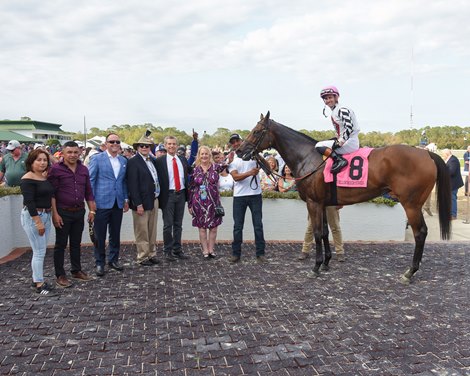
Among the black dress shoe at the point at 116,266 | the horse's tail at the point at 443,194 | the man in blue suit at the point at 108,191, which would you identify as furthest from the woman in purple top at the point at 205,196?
the horse's tail at the point at 443,194

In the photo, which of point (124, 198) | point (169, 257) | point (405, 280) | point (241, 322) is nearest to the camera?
point (241, 322)

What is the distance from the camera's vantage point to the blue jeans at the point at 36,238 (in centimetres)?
504

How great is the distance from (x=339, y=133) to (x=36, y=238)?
4.39m

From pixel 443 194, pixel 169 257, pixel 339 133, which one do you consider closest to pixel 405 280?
pixel 443 194

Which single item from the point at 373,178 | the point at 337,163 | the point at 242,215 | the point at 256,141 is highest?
the point at 256,141

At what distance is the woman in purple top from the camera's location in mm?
6805

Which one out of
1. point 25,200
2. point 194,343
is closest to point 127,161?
point 25,200

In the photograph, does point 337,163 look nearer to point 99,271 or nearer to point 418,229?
point 418,229

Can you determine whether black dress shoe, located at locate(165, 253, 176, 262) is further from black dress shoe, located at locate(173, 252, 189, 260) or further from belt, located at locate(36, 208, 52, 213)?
belt, located at locate(36, 208, 52, 213)

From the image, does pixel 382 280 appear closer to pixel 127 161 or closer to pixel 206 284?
pixel 206 284

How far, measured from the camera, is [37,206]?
16.5 ft

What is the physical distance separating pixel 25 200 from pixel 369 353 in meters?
4.16

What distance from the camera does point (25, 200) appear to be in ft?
16.1

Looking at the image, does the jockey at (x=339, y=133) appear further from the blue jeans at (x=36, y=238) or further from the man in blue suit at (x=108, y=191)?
the blue jeans at (x=36, y=238)
